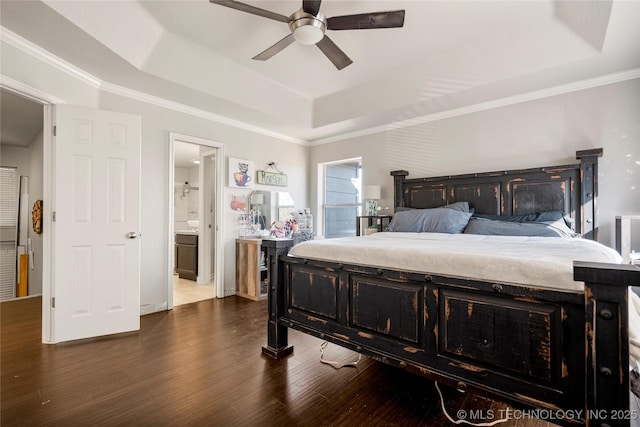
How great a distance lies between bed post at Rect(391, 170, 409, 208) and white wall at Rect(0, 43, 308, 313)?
81.8 inches

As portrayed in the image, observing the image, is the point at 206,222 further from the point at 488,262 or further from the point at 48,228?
the point at 488,262

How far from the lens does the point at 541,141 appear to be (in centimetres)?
338

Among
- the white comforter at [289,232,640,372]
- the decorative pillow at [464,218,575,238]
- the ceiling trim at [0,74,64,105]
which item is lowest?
the white comforter at [289,232,640,372]

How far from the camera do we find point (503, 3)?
2.47 meters

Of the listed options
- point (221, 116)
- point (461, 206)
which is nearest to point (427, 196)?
point (461, 206)

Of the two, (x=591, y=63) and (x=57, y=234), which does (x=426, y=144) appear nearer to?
(x=591, y=63)

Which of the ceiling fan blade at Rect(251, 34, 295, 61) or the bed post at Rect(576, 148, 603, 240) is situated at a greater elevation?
the ceiling fan blade at Rect(251, 34, 295, 61)

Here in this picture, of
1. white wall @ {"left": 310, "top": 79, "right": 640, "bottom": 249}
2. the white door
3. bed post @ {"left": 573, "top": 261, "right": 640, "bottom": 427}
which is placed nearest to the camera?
bed post @ {"left": 573, "top": 261, "right": 640, "bottom": 427}

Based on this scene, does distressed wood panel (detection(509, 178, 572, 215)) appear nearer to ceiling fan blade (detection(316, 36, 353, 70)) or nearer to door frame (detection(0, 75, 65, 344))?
ceiling fan blade (detection(316, 36, 353, 70))

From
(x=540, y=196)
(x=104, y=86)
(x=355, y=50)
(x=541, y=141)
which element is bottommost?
(x=540, y=196)

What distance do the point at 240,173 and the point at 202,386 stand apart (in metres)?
3.08

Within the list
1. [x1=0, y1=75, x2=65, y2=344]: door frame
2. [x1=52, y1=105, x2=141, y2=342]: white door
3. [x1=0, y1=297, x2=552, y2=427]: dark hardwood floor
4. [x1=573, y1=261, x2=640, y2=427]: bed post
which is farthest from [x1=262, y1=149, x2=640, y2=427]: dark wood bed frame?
[x1=0, y1=75, x2=65, y2=344]: door frame

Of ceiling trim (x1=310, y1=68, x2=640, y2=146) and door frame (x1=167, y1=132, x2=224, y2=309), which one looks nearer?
ceiling trim (x1=310, y1=68, x2=640, y2=146)

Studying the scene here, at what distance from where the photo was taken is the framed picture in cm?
430
